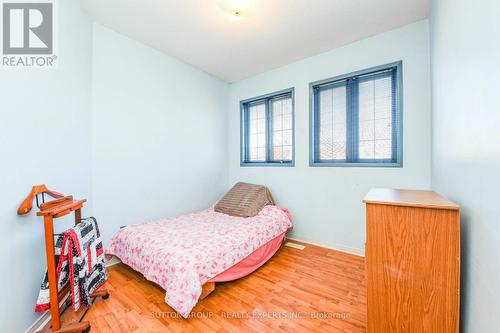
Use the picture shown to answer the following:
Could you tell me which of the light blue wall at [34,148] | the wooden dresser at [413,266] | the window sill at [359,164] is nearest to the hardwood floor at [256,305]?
the light blue wall at [34,148]

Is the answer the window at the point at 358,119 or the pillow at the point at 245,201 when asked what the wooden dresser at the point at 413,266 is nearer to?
the window at the point at 358,119

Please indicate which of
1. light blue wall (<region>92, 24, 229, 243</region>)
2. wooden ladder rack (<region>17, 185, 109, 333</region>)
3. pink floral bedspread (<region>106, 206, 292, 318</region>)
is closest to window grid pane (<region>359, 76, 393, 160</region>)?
→ pink floral bedspread (<region>106, 206, 292, 318</region>)

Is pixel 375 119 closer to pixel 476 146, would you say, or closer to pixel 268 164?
pixel 268 164

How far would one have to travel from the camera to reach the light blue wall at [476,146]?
70 cm

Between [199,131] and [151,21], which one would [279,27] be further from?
[199,131]

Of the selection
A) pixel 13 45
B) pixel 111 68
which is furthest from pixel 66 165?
pixel 111 68

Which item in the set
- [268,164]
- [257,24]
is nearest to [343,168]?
[268,164]

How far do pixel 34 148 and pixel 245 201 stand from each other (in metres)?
2.26

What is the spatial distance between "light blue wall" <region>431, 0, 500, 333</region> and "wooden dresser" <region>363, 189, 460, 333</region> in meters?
0.07

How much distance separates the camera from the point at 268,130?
360 centimetres

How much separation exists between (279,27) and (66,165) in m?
2.58

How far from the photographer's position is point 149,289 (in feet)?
6.45

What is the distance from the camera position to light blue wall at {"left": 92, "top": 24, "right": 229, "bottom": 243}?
2324 millimetres

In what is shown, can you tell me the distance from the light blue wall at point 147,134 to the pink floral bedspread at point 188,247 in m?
0.37
